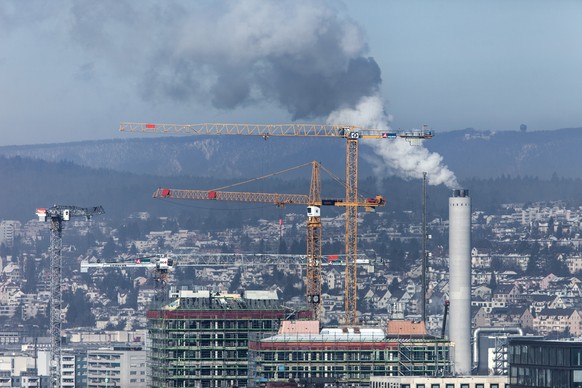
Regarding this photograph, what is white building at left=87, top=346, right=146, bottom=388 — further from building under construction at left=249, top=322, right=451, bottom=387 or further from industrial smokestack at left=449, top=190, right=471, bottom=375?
building under construction at left=249, top=322, right=451, bottom=387

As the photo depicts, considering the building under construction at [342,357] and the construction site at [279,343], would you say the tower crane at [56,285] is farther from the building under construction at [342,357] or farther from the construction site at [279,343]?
the building under construction at [342,357]

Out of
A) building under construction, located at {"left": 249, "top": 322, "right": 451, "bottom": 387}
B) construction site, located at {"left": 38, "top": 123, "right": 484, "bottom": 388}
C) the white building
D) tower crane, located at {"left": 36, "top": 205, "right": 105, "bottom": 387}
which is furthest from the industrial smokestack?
the white building

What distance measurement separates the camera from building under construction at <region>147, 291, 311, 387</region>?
126 meters

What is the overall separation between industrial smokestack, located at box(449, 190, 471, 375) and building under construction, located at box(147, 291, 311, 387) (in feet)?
38.2

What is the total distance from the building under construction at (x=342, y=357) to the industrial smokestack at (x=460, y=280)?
17.5 meters

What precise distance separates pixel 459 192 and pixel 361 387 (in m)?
37.1

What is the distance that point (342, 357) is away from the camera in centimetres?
11600

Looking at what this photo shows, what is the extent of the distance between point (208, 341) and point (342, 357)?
13.0 meters

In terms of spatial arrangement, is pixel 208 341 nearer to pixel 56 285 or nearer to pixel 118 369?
pixel 56 285

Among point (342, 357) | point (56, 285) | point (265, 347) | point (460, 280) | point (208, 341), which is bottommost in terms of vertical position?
point (342, 357)

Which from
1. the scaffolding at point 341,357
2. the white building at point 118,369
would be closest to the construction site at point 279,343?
the scaffolding at point 341,357

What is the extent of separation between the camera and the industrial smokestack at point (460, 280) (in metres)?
137

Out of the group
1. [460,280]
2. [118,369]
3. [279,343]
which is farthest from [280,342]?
[118,369]

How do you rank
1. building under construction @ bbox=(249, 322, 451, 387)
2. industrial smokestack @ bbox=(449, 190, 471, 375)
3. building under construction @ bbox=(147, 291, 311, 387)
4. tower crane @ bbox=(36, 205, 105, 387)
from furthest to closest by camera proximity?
industrial smokestack @ bbox=(449, 190, 471, 375), tower crane @ bbox=(36, 205, 105, 387), building under construction @ bbox=(147, 291, 311, 387), building under construction @ bbox=(249, 322, 451, 387)
